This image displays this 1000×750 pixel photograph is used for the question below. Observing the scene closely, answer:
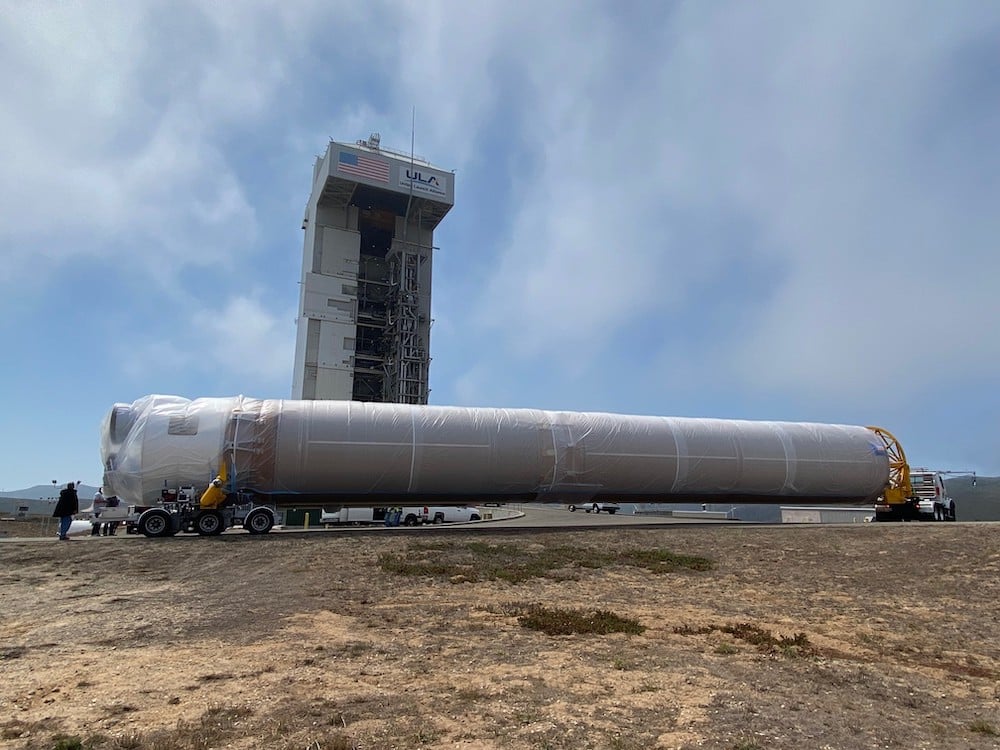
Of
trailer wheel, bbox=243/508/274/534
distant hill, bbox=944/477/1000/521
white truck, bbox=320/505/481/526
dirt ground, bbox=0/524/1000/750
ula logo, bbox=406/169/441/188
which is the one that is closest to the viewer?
dirt ground, bbox=0/524/1000/750

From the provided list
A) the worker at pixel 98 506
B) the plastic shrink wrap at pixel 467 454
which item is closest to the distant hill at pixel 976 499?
the plastic shrink wrap at pixel 467 454

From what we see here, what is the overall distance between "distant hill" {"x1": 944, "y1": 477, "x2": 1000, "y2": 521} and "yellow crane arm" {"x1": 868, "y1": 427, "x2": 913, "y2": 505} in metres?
17.2

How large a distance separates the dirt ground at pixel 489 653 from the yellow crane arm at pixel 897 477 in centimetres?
1577

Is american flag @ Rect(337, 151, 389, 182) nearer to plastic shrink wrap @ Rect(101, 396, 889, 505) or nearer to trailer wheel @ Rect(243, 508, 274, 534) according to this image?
plastic shrink wrap @ Rect(101, 396, 889, 505)

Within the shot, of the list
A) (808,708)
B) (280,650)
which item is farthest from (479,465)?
(808,708)

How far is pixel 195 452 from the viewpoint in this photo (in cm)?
2197

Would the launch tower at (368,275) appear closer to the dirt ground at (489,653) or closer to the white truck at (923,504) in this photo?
the white truck at (923,504)

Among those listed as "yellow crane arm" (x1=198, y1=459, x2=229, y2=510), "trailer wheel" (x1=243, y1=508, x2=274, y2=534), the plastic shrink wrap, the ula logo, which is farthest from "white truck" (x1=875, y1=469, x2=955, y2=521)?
the ula logo

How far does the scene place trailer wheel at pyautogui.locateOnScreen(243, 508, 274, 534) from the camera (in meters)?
22.0

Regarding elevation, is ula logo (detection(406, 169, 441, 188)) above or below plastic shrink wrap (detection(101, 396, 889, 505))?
above

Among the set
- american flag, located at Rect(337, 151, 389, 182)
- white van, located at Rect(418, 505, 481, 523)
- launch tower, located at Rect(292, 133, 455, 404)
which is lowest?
white van, located at Rect(418, 505, 481, 523)

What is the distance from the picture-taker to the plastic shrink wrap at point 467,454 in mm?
22359

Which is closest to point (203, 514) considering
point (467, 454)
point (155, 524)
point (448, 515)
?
point (155, 524)

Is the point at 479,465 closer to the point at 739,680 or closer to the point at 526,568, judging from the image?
the point at 526,568
